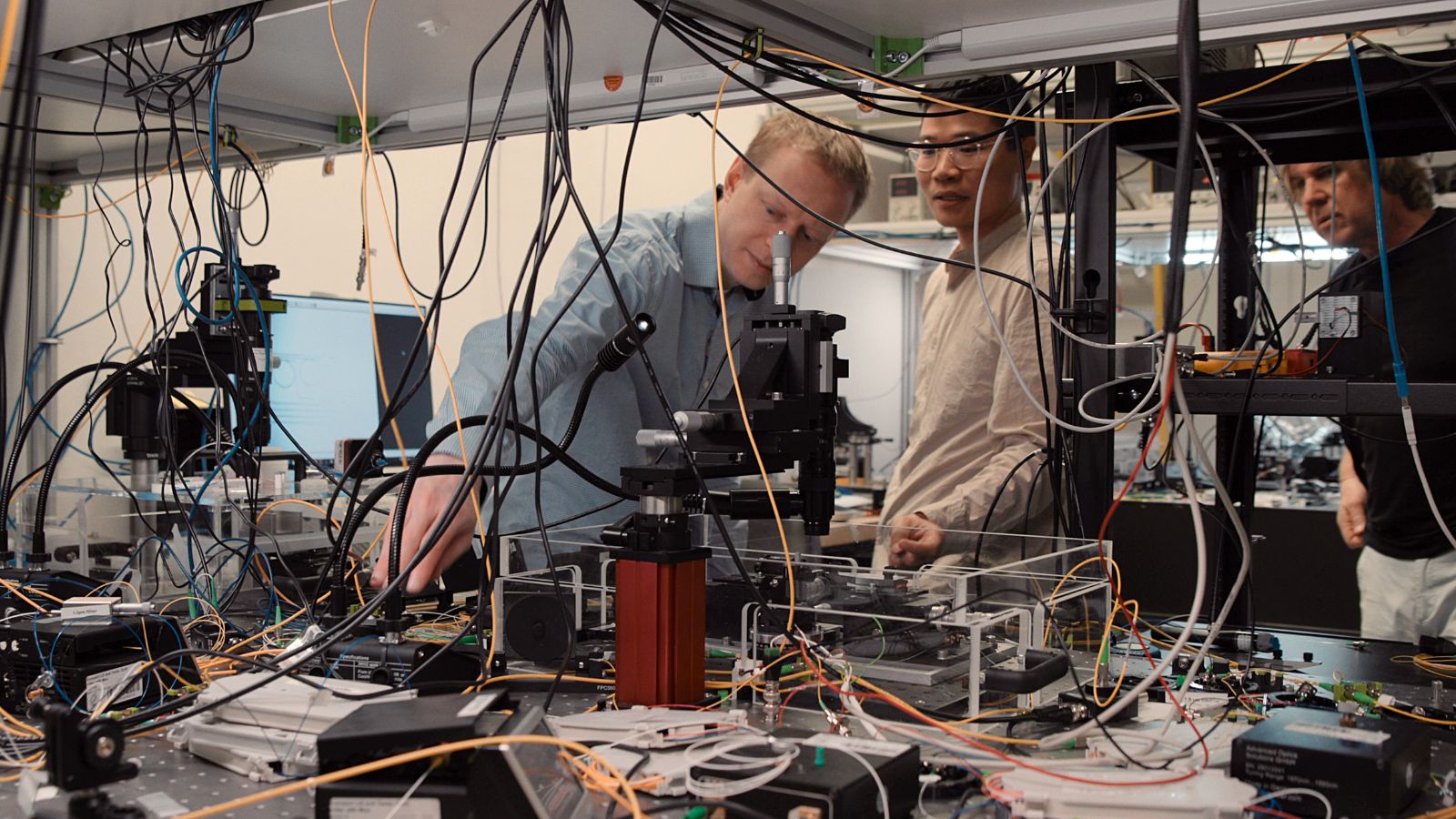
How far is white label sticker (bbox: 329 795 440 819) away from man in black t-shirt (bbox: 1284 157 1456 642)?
201cm

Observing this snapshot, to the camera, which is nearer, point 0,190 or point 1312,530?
point 0,190

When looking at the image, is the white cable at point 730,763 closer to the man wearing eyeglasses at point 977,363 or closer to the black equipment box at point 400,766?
the black equipment box at point 400,766

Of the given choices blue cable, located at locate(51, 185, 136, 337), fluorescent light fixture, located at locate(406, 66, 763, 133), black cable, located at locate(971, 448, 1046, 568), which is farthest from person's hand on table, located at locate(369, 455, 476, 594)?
blue cable, located at locate(51, 185, 136, 337)

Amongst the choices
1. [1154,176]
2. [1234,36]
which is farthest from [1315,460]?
[1234,36]

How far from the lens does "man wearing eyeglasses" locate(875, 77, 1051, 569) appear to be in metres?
1.89

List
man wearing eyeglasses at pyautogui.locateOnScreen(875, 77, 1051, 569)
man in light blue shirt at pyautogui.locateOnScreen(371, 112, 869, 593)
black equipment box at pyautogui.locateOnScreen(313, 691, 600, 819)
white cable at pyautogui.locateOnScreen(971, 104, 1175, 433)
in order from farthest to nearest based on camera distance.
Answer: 1. man wearing eyeglasses at pyautogui.locateOnScreen(875, 77, 1051, 569)
2. man in light blue shirt at pyautogui.locateOnScreen(371, 112, 869, 593)
3. white cable at pyautogui.locateOnScreen(971, 104, 1175, 433)
4. black equipment box at pyautogui.locateOnScreen(313, 691, 600, 819)

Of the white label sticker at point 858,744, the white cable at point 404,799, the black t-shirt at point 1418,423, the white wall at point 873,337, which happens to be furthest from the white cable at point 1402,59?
the white wall at point 873,337

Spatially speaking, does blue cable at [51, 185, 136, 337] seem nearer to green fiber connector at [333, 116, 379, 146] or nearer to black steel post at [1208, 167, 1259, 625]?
green fiber connector at [333, 116, 379, 146]

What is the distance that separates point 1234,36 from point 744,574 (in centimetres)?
76

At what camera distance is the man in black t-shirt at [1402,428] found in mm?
2164

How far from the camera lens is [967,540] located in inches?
50.1

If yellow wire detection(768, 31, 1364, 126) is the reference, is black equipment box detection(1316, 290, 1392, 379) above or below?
below

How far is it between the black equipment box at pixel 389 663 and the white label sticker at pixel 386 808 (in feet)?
1.11

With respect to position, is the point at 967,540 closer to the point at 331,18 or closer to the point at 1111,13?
the point at 1111,13
